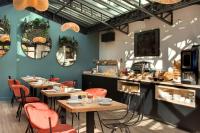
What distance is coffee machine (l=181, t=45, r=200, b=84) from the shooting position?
19.0 ft

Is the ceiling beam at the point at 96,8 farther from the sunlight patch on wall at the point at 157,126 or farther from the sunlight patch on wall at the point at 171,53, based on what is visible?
the sunlight patch on wall at the point at 157,126

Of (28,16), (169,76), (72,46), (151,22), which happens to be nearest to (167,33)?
(151,22)

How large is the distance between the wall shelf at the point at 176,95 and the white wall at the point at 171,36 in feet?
4.16

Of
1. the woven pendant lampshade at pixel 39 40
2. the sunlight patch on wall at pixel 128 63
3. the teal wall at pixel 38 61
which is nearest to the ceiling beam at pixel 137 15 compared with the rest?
the teal wall at pixel 38 61

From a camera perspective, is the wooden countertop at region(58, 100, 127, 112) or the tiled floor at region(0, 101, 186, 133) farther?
the tiled floor at region(0, 101, 186, 133)

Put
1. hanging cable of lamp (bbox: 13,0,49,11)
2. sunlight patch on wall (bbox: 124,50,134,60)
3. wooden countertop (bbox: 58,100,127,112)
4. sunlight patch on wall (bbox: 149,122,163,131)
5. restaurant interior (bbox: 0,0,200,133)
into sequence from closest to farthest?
1. wooden countertop (bbox: 58,100,127,112)
2. hanging cable of lamp (bbox: 13,0,49,11)
3. restaurant interior (bbox: 0,0,200,133)
4. sunlight patch on wall (bbox: 149,122,163,131)
5. sunlight patch on wall (bbox: 124,50,134,60)

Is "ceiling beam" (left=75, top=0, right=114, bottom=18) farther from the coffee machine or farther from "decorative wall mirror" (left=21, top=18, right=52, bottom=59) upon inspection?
the coffee machine

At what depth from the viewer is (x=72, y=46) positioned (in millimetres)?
12109

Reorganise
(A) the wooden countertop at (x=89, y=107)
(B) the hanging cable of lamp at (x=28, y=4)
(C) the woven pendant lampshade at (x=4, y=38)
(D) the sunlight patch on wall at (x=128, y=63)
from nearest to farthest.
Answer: (A) the wooden countertop at (x=89, y=107), (B) the hanging cable of lamp at (x=28, y=4), (D) the sunlight patch on wall at (x=128, y=63), (C) the woven pendant lampshade at (x=4, y=38)

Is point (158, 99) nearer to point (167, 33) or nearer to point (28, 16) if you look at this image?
point (167, 33)

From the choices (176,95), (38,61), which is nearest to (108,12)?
(38,61)

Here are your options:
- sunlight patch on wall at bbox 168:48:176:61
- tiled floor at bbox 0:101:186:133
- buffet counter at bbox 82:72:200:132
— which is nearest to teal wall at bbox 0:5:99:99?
tiled floor at bbox 0:101:186:133

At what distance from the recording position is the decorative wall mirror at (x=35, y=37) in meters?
11.3

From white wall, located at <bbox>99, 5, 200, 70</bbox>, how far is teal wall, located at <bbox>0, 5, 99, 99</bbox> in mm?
2485
